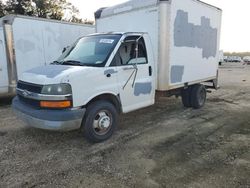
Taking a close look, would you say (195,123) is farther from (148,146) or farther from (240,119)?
(148,146)

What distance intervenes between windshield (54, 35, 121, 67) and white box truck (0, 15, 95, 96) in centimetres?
363

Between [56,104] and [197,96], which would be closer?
[56,104]

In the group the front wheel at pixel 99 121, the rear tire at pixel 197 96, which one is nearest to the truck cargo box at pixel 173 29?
the rear tire at pixel 197 96

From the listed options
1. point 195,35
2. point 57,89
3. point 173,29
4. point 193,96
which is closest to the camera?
point 57,89

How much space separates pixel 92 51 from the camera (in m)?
5.11

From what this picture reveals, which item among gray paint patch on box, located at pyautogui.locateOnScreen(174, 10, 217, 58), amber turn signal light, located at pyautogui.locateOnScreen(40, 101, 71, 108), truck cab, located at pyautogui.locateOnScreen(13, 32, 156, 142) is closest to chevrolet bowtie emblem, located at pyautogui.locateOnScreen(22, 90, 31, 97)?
truck cab, located at pyautogui.locateOnScreen(13, 32, 156, 142)

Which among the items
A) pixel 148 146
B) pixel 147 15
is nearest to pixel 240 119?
pixel 148 146

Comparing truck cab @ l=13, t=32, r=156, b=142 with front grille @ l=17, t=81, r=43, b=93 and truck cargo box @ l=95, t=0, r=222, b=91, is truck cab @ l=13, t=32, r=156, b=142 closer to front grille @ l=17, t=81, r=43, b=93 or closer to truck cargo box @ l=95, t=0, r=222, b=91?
front grille @ l=17, t=81, r=43, b=93

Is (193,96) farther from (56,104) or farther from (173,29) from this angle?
(56,104)

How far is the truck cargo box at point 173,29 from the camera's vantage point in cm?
570

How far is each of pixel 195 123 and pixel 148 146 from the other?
6.61 ft

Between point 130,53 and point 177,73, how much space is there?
170cm

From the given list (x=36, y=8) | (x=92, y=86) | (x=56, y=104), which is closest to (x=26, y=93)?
(x=56, y=104)

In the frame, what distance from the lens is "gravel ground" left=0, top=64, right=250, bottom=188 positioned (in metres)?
3.44
